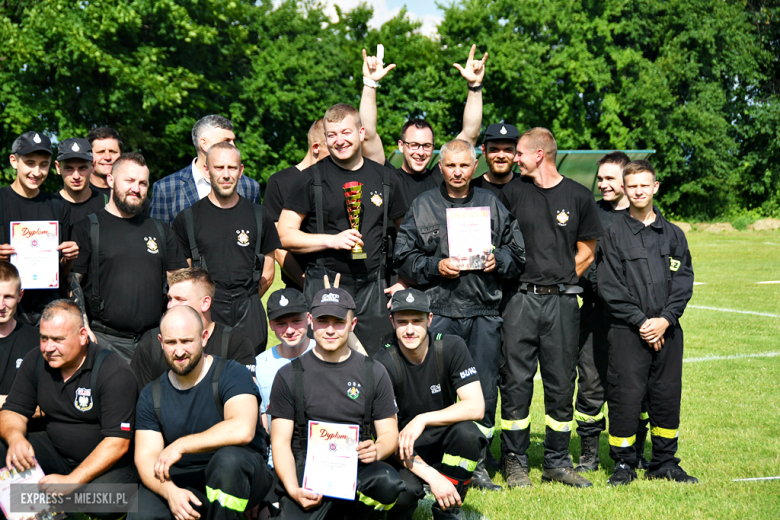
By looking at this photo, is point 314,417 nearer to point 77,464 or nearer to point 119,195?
point 77,464

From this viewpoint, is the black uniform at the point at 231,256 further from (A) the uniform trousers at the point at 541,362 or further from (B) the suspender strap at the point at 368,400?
(A) the uniform trousers at the point at 541,362

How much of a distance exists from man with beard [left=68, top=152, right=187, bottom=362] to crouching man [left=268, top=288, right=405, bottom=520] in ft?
5.06

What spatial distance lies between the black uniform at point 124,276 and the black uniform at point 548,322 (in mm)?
3060

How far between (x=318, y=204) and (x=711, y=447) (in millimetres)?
4637

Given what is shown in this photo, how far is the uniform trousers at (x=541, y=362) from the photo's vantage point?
21.3ft

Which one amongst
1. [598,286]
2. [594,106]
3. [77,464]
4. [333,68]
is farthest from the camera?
[594,106]

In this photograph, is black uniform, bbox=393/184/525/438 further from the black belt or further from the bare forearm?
the bare forearm

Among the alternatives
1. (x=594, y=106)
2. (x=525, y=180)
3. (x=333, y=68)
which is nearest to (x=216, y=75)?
(x=333, y=68)

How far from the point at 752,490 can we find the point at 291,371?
3.97m

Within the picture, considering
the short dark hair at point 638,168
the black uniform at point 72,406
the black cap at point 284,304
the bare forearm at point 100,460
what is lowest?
the bare forearm at point 100,460

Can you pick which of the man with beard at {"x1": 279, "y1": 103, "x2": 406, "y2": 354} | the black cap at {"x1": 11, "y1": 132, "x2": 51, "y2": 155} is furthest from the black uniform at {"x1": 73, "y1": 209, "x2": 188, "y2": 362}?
the man with beard at {"x1": 279, "y1": 103, "x2": 406, "y2": 354}

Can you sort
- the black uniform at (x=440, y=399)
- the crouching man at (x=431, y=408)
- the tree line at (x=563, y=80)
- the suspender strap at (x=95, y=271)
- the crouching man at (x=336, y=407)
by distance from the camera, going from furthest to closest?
the tree line at (x=563, y=80) < the suspender strap at (x=95, y=271) < the black uniform at (x=440, y=399) < the crouching man at (x=431, y=408) < the crouching man at (x=336, y=407)

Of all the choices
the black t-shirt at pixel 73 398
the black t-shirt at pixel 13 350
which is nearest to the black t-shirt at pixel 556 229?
the black t-shirt at pixel 73 398

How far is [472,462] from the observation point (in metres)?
5.32
